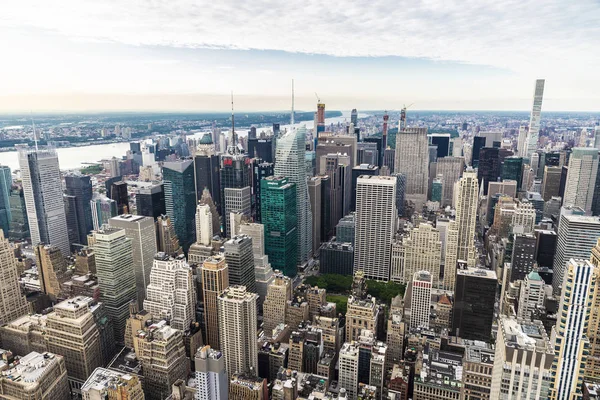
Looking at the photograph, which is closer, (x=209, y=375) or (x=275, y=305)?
(x=209, y=375)

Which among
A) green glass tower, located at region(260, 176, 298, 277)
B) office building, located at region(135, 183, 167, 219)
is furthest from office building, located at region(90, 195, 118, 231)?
green glass tower, located at region(260, 176, 298, 277)

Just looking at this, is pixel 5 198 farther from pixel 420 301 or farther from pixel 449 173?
pixel 449 173

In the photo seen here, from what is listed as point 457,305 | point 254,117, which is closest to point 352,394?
point 457,305

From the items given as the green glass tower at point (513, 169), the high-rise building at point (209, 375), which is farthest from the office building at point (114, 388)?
the green glass tower at point (513, 169)

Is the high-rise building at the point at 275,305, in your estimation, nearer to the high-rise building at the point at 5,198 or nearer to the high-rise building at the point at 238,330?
the high-rise building at the point at 238,330

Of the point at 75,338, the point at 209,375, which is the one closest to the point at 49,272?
the point at 75,338
